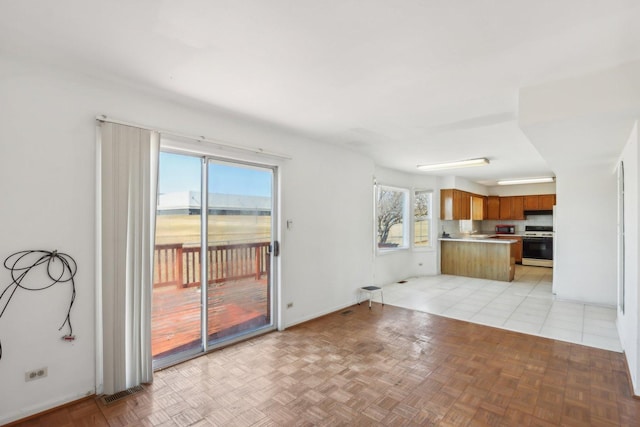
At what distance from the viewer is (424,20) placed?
165 cm

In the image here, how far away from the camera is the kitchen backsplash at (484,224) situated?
7.96 m

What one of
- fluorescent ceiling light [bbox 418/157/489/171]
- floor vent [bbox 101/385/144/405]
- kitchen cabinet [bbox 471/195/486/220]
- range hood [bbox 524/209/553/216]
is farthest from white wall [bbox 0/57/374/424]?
range hood [bbox 524/209/553/216]

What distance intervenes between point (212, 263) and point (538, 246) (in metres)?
8.86

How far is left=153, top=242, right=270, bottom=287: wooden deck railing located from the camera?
2.95 meters

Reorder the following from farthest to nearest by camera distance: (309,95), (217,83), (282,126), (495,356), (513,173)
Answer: (513,173) → (282,126) → (495,356) → (309,95) → (217,83)

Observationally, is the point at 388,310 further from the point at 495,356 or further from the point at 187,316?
the point at 187,316

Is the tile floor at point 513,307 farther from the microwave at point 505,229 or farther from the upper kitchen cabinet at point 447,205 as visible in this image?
the microwave at point 505,229

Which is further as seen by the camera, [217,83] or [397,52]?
[217,83]

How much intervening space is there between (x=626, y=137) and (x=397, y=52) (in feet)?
8.56

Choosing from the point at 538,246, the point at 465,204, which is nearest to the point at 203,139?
the point at 465,204

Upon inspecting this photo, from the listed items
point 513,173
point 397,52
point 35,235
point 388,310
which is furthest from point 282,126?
point 513,173

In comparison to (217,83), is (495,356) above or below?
below

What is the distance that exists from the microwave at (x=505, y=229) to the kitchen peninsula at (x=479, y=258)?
2692mm

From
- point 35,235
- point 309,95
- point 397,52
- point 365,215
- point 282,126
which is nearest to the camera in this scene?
point 397,52
